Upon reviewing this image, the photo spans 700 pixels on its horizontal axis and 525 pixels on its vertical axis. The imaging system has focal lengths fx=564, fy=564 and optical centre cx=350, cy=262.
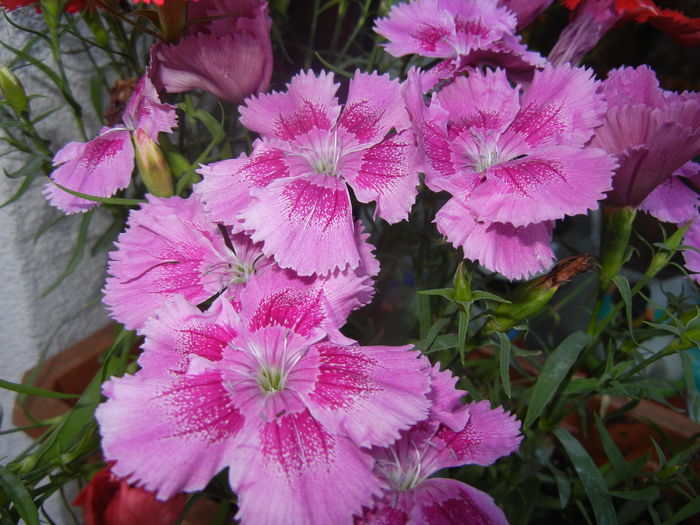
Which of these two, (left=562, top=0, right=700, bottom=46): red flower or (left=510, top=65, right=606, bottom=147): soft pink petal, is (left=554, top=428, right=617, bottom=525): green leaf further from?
(left=562, top=0, right=700, bottom=46): red flower

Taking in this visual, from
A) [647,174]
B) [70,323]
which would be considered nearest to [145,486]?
[647,174]

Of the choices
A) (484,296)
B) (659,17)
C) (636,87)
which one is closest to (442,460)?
(484,296)

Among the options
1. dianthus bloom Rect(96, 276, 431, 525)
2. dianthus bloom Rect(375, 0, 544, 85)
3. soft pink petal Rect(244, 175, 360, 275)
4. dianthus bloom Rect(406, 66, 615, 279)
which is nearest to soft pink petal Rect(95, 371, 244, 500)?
dianthus bloom Rect(96, 276, 431, 525)

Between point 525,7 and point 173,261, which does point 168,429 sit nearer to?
point 173,261

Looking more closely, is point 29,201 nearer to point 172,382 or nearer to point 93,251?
point 93,251

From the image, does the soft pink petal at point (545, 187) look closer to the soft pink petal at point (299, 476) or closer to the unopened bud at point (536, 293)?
the unopened bud at point (536, 293)

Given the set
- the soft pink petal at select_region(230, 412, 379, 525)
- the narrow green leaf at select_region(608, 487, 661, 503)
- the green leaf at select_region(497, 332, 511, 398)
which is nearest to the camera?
the soft pink petal at select_region(230, 412, 379, 525)
